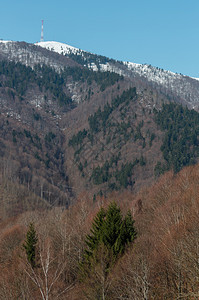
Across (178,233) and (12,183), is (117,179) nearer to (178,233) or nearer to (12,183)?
(12,183)

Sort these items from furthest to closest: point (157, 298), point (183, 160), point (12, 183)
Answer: point (183, 160) → point (12, 183) → point (157, 298)

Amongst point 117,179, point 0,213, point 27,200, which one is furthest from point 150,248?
point 117,179

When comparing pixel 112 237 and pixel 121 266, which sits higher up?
pixel 112 237

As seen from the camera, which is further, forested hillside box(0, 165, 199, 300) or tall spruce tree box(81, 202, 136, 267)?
tall spruce tree box(81, 202, 136, 267)

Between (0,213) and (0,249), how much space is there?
69.3m

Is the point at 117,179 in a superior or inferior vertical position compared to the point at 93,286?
inferior

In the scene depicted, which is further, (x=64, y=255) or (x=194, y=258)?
(x=64, y=255)

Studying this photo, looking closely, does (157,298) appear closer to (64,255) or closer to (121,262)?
(121,262)

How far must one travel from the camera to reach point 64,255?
48438 mm

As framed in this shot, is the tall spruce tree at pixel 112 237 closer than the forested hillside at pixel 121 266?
No

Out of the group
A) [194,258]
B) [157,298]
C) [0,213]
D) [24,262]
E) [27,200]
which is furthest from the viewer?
[27,200]

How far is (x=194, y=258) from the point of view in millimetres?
23375

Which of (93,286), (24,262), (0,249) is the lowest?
(0,249)

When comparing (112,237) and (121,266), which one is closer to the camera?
(121,266)
